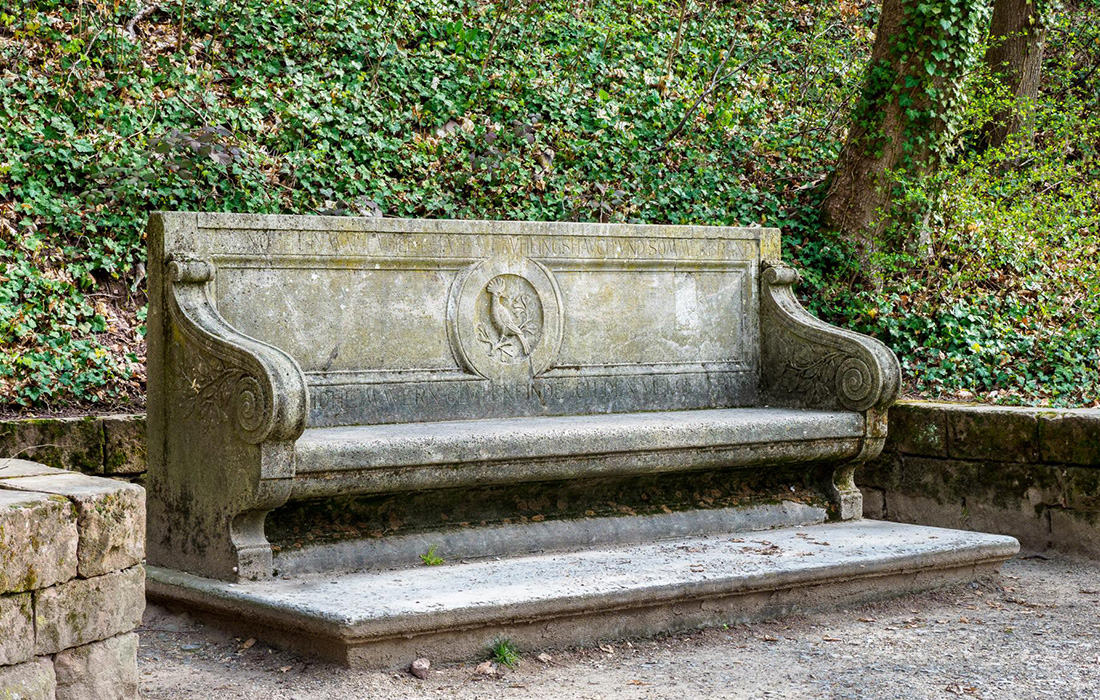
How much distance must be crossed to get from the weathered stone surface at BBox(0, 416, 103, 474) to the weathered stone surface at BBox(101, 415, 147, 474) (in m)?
0.03

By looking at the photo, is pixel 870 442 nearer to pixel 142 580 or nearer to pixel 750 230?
pixel 750 230

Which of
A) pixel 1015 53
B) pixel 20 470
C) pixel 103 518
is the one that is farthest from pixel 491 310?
pixel 1015 53

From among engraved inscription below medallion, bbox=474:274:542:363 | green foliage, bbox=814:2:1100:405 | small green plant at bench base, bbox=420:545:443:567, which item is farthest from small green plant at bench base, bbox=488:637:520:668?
green foliage, bbox=814:2:1100:405

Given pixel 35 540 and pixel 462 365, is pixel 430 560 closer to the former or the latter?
pixel 462 365

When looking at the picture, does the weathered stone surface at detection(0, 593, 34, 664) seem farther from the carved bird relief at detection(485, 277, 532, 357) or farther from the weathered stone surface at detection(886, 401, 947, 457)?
the weathered stone surface at detection(886, 401, 947, 457)

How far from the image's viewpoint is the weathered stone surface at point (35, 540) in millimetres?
2957

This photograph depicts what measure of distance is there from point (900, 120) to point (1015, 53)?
2.70 m

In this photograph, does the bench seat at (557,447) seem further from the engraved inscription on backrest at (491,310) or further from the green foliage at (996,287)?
the green foliage at (996,287)

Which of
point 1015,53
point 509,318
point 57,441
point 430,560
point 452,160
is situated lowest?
point 430,560

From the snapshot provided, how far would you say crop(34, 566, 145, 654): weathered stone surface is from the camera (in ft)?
10.1

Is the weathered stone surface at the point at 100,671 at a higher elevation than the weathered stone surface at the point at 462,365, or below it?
below

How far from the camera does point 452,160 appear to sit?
26.9 feet

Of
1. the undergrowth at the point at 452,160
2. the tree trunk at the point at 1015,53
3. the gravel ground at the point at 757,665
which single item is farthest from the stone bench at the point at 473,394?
the tree trunk at the point at 1015,53

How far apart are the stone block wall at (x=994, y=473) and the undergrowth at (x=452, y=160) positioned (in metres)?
1.37
